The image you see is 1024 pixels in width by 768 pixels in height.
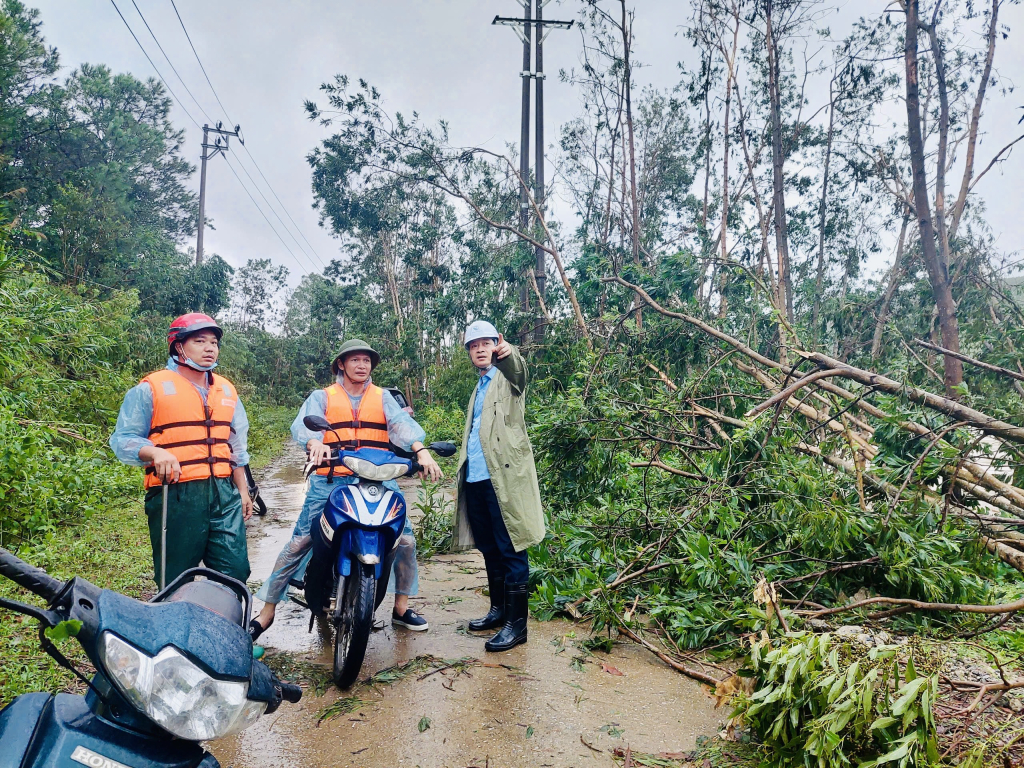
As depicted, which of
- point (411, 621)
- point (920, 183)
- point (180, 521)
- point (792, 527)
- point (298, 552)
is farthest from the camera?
point (920, 183)

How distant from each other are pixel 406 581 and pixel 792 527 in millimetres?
2496

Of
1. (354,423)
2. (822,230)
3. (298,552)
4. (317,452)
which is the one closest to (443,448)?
(354,423)

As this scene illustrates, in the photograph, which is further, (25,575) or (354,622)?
(354,622)

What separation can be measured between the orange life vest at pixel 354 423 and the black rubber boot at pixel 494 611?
1.10m

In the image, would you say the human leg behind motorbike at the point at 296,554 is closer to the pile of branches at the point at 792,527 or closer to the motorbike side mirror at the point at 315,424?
the motorbike side mirror at the point at 315,424

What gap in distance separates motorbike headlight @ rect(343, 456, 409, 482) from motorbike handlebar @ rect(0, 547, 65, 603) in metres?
2.29

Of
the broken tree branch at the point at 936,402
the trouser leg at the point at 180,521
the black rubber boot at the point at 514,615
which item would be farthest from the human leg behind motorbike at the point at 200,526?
the broken tree branch at the point at 936,402

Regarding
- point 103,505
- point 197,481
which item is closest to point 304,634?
point 197,481

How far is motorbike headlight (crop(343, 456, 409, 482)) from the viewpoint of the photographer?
3.50m

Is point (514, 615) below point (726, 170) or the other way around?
below

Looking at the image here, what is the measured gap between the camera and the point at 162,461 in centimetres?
306

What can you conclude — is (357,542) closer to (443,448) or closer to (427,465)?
(427,465)


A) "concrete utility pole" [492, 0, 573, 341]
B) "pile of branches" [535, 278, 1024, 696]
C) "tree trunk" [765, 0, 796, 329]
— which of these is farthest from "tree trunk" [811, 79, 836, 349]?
"pile of branches" [535, 278, 1024, 696]

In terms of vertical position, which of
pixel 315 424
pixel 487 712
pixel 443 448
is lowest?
pixel 487 712
